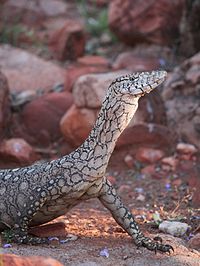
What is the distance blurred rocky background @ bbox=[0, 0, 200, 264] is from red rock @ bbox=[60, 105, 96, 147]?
0.04ft

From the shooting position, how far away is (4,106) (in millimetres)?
10023

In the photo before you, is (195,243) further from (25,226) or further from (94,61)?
(94,61)

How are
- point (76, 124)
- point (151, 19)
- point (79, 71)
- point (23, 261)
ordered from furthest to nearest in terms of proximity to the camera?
1. point (151, 19)
2. point (79, 71)
3. point (76, 124)
4. point (23, 261)

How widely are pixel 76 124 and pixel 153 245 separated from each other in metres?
3.84

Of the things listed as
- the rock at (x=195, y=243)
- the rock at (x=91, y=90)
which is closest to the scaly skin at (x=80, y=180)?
the rock at (x=195, y=243)

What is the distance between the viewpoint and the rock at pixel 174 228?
22.5 feet

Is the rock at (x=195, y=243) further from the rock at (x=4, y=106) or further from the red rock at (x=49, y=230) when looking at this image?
the rock at (x=4, y=106)

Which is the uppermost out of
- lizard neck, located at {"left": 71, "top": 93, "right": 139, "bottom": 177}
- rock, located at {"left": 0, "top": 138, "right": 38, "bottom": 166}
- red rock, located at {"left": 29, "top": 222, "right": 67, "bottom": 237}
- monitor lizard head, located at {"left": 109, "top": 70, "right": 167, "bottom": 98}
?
monitor lizard head, located at {"left": 109, "top": 70, "right": 167, "bottom": 98}

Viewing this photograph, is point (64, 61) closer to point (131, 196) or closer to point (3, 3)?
point (3, 3)

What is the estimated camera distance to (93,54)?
15.0 metres

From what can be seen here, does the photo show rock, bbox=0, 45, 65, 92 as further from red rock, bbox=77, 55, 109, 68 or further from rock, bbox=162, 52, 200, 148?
rock, bbox=162, 52, 200, 148

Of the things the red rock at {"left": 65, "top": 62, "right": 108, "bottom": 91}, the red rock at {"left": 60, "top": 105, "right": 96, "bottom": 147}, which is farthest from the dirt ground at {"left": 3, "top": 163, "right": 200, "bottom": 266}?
the red rock at {"left": 65, "top": 62, "right": 108, "bottom": 91}

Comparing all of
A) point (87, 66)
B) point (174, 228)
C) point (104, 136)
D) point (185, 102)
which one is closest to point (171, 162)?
point (185, 102)

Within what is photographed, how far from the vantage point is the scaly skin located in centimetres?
582
